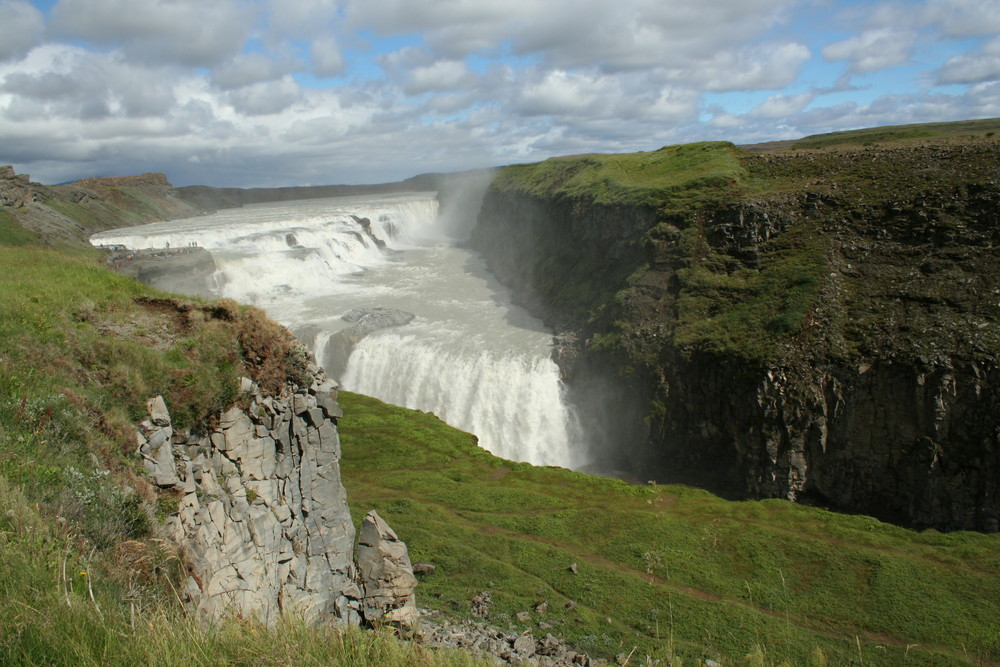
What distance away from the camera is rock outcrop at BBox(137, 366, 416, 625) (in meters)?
9.96

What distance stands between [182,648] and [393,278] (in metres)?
63.4

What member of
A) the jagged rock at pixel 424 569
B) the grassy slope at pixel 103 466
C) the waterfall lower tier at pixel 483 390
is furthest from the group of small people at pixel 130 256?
the jagged rock at pixel 424 569

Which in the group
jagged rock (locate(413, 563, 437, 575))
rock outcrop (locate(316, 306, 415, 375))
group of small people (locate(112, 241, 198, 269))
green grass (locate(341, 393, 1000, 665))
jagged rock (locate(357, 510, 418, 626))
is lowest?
green grass (locate(341, 393, 1000, 665))

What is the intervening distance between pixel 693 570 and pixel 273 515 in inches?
550

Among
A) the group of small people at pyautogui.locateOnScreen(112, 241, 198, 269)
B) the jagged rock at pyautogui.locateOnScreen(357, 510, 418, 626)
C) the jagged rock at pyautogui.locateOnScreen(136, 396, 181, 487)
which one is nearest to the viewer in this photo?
the jagged rock at pyautogui.locateOnScreen(136, 396, 181, 487)

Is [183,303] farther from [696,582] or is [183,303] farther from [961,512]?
[961,512]

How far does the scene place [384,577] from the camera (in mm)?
14453

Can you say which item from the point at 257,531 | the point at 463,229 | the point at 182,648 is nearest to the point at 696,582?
the point at 257,531

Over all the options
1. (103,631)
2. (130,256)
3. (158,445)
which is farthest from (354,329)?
(103,631)

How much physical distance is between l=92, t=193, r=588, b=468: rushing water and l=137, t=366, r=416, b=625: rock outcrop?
83.1 ft

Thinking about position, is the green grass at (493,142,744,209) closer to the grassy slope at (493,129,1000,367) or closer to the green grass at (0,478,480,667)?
the grassy slope at (493,129,1000,367)

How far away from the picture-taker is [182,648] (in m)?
4.48

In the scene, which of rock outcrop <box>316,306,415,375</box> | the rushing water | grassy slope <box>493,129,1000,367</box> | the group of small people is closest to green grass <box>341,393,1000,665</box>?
grassy slope <box>493,129,1000,367</box>

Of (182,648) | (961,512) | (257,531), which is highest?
(182,648)
